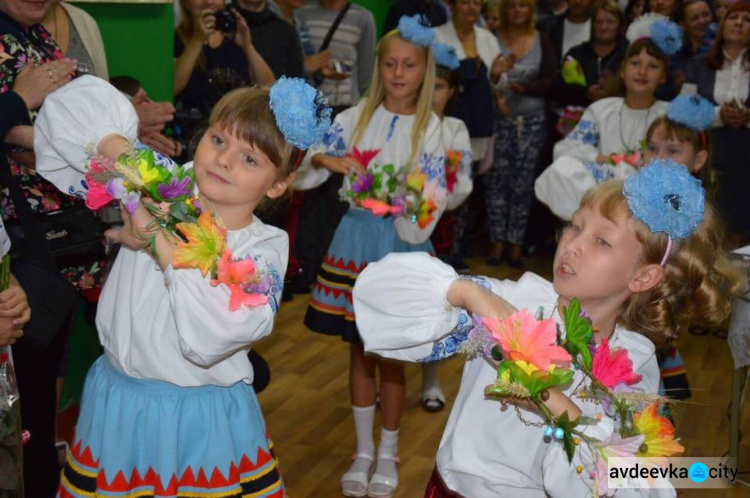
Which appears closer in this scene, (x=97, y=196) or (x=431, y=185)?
(x=97, y=196)

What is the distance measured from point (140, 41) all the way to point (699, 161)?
2251 mm

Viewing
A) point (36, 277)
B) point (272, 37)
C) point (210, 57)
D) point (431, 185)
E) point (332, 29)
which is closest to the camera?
point (36, 277)

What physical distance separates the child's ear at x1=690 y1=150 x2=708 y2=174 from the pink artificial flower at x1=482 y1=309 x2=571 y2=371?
85.0 inches

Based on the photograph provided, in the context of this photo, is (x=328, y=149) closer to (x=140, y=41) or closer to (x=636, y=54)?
(x=140, y=41)

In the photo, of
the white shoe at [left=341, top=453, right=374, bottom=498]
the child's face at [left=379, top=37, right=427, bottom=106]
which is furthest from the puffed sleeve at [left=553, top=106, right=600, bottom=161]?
the white shoe at [left=341, top=453, right=374, bottom=498]

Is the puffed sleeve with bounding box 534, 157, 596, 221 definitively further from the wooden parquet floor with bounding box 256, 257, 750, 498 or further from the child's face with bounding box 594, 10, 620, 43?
the child's face with bounding box 594, 10, 620, 43

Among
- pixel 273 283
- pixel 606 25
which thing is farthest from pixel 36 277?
pixel 606 25

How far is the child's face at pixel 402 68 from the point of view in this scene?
3578 mm

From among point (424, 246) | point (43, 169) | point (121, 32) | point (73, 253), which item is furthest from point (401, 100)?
point (43, 169)

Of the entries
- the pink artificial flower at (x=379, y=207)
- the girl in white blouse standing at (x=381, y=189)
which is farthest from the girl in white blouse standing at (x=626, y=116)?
the pink artificial flower at (x=379, y=207)

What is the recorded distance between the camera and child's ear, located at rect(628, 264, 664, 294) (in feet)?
6.45

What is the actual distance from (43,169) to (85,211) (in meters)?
0.59

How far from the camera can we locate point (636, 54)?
13.4 ft

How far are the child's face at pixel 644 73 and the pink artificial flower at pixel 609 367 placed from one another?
244 cm
